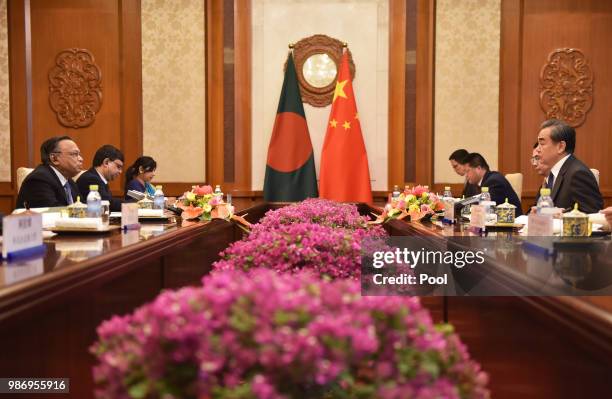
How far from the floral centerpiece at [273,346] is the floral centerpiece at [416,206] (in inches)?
112

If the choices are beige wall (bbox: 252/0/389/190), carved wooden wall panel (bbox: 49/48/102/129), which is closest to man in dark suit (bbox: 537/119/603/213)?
beige wall (bbox: 252/0/389/190)

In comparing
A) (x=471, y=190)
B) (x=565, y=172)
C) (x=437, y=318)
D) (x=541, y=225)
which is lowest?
(x=437, y=318)

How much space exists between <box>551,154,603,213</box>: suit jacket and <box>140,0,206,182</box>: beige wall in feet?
14.3

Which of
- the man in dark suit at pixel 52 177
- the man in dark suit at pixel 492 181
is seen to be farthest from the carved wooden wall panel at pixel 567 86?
the man in dark suit at pixel 52 177

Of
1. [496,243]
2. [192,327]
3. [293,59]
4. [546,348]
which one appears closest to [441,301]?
[496,243]

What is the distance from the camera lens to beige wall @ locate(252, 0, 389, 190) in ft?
22.6

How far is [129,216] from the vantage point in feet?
9.20

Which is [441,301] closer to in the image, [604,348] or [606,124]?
[604,348]

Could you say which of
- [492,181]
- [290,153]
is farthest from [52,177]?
[290,153]

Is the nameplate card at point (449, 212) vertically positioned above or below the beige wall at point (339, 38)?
below

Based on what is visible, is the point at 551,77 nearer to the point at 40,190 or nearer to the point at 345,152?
the point at 345,152

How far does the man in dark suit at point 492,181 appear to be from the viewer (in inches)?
187

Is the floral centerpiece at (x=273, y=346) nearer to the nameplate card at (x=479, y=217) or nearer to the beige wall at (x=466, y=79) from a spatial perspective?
the nameplate card at (x=479, y=217)

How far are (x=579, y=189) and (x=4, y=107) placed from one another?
230 inches
